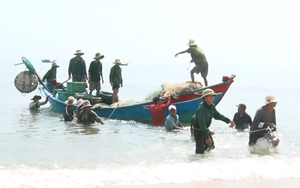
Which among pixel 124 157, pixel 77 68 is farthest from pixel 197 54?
pixel 77 68

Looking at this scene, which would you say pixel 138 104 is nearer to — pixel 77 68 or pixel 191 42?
pixel 191 42

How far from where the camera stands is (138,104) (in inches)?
535

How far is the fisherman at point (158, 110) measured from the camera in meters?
12.4

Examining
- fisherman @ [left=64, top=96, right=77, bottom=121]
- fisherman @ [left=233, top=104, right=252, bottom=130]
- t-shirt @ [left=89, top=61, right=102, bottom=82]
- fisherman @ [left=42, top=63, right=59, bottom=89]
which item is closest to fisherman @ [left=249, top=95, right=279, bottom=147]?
fisherman @ [left=233, top=104, right=252, bottom=130]

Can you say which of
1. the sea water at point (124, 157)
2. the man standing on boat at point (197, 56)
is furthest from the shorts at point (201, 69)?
the sea water at point (124, 157)

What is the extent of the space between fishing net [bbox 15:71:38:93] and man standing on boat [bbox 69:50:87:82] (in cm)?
239

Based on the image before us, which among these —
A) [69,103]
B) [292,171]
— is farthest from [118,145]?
[292,171]

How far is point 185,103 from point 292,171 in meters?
5.25

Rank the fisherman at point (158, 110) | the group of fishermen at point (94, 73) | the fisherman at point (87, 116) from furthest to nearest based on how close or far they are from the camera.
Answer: the group of fishermen at point (94, 73), the fisherman at point (158, 110), the fisherman at point (87, 116)

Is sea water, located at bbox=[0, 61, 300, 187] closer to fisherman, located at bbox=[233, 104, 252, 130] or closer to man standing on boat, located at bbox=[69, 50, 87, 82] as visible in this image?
fisherman, located at bbox=[233, 104, 252, 130]

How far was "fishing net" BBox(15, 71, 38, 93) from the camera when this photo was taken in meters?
17.0

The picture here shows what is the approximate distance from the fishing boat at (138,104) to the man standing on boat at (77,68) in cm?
55

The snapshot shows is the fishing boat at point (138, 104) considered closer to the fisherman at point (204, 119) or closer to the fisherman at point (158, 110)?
the fisherman at point (158, 110)

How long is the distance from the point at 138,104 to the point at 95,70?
229 cm
